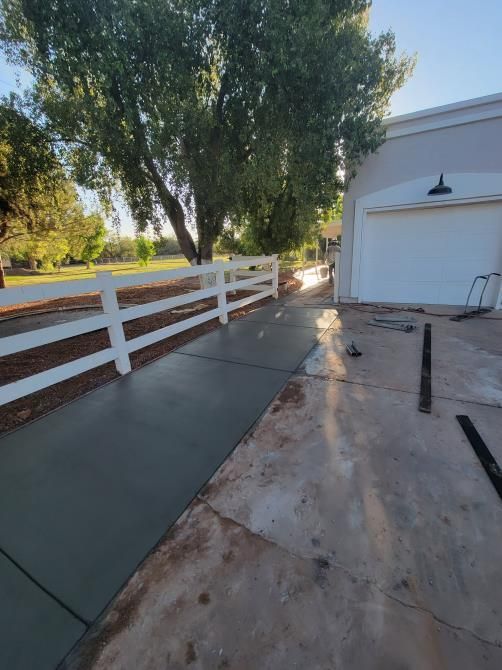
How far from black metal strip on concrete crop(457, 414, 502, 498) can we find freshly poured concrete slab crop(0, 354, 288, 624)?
172 centimetres

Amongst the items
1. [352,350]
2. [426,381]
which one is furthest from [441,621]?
[352,350]

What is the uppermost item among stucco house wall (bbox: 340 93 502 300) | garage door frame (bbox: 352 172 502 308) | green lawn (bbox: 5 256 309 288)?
stucco house wall (bbox: 340 93 502 300)

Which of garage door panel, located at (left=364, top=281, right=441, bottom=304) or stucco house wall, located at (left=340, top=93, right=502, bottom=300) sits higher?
stucco house wall, located at (left=340, top=93, right=502, bottom=300)

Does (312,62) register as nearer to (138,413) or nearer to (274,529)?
(138,413)

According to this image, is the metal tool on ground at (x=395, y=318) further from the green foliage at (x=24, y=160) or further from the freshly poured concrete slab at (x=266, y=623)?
the green foliage at (x=24, y=160)

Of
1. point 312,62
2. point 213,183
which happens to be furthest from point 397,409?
point 312,62

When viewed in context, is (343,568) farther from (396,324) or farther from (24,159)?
(24,159)

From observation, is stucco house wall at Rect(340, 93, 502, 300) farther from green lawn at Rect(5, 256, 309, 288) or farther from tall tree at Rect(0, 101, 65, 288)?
green lawn at Rect(5, 256, 309, 288)

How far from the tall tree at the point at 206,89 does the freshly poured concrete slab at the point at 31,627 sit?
6150 mm

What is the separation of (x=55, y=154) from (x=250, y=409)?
23.6ft

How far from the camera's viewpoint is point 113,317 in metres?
3.62

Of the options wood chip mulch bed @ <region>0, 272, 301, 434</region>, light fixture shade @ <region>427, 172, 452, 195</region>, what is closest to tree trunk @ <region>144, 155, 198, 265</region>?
wood chip mulch bed @ <region>0, 272, 301, 434</region>

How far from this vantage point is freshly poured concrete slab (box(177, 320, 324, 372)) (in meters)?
4.11

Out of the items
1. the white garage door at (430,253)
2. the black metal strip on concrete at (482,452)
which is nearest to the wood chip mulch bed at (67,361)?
the black metal strip on concrete at (482,452)
